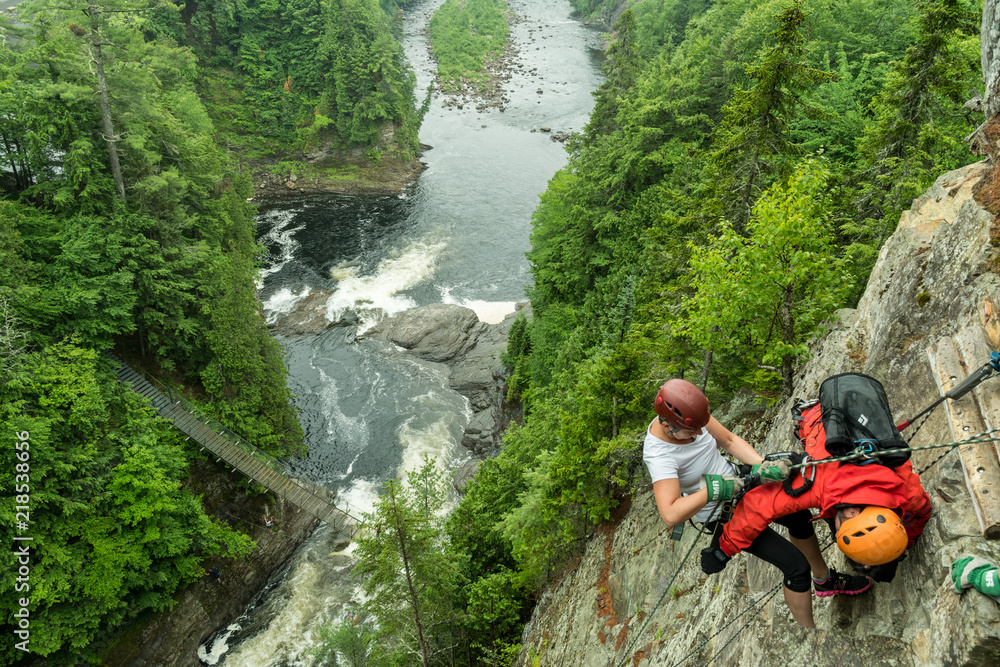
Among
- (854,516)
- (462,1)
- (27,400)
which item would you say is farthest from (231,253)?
(462,1)

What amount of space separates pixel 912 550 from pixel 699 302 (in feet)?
16.5

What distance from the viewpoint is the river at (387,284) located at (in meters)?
21.3

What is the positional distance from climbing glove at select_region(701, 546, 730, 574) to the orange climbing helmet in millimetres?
1151

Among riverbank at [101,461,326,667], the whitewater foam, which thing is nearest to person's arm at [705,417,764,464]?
riverbank at [101,461,326,667]

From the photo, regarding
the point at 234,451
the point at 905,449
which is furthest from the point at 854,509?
the point at 234,451

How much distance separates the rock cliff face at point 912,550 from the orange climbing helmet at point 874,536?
61 cm

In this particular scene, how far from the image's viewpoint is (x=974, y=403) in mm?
5031

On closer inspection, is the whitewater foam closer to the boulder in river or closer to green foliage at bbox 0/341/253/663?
the boulder in river

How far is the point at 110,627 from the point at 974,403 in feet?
71.6

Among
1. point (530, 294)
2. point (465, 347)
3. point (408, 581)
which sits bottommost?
point (465, 347)

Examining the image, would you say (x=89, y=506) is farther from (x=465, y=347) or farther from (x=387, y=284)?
(x=387, y=284)

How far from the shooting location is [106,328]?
19.9m

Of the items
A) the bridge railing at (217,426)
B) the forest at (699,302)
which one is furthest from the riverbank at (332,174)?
the forest at (699,302)

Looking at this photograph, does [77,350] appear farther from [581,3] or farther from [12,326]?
[581,3]
